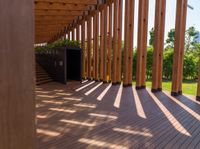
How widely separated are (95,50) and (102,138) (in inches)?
406

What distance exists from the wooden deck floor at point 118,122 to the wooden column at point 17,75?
7.79ft

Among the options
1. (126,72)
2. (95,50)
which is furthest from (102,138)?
(95,50)

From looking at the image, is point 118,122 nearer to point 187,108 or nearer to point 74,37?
point 187,108


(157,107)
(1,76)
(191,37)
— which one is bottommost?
(157,107)

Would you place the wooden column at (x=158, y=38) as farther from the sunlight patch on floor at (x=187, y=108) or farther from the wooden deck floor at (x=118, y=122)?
the wooden deck floor at (x=118, y=122)

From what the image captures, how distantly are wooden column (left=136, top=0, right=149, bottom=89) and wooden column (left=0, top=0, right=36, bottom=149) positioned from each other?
8.64m

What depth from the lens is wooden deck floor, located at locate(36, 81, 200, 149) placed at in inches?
148

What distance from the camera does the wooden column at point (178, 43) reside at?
8000 millimetres

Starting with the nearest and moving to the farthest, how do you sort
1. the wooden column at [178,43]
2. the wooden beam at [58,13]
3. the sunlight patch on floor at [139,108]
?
the sunlight patch on floor at [139,108], the wooden column at [178,43], the wooden beam at [58,13]

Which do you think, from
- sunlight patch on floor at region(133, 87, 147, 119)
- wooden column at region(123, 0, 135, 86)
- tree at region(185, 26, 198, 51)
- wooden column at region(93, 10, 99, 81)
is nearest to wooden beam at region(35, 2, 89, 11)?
wooden column at region(93, 10, 99, 81)

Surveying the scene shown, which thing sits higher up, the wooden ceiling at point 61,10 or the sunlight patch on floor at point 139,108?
the wooden ceiling at point 61,10

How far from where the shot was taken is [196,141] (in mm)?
3906

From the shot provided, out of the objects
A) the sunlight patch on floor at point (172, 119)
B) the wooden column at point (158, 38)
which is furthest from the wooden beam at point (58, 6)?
the sunlight patch on floor at point (172, 119)

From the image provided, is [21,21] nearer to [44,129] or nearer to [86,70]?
[44,129]
